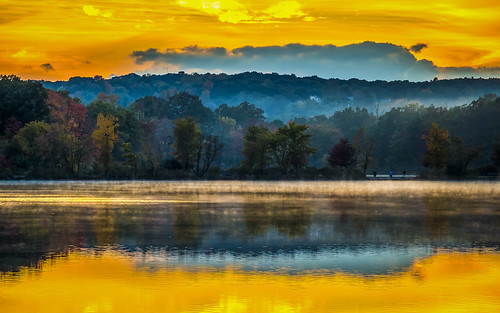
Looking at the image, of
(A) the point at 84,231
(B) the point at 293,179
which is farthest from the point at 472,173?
(A) the point at 84,231

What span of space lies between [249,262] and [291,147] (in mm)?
91264

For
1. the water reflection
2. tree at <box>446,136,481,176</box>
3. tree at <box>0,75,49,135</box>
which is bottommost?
the water reflection

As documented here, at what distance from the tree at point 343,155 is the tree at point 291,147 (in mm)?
5559

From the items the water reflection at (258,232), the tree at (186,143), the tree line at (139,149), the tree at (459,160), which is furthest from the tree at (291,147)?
the water reflection at (258,232)

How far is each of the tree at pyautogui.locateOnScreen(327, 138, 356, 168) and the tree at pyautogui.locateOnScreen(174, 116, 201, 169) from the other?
842 inches

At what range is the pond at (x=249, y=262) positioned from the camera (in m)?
16.7

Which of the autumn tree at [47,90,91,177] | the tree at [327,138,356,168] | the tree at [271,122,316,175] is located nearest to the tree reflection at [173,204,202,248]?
the autumn tree at [47,90,91,177]

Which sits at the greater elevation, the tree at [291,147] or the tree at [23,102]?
the tree at [23,102]

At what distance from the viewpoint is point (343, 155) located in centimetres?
11775

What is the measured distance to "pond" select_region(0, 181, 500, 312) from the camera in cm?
1669

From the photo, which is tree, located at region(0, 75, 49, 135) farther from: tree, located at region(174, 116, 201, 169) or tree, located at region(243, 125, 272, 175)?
tree, located at region(243, 125, 272, 175)

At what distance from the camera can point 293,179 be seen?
370ft

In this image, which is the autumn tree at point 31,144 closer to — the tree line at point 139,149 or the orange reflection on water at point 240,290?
the tree line at point 139,149

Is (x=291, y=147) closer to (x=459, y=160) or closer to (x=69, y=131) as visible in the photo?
(x=459, y=160)
